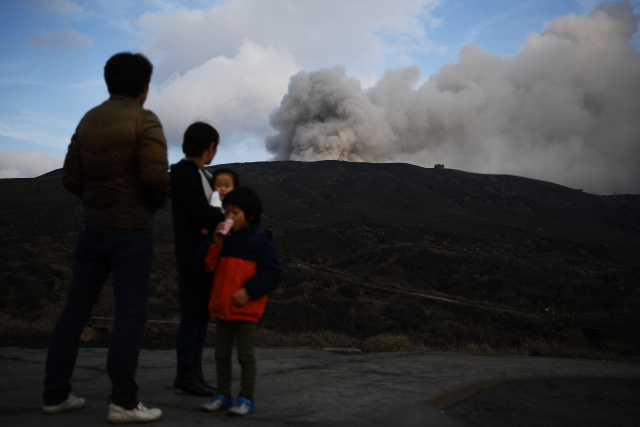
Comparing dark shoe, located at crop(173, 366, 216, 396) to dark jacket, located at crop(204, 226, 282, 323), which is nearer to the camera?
dark jacket, located at crop(204, 226, 282, 323)

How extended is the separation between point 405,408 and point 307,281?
64.8 ft

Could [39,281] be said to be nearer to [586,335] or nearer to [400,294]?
[400,294]

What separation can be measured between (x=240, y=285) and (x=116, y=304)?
0.62 m

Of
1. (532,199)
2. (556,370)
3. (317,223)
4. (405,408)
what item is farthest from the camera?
(532,199)

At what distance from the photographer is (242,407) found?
286cm

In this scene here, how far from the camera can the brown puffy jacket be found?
272 centimetres

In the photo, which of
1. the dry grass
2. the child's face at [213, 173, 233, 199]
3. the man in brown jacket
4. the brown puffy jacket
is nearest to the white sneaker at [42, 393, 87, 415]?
the man in brown jacket

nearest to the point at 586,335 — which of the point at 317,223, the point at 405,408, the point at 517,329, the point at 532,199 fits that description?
the point at 517,329

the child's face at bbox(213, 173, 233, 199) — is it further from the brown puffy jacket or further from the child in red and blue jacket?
the brown puffy jacket

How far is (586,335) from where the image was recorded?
16.1 m

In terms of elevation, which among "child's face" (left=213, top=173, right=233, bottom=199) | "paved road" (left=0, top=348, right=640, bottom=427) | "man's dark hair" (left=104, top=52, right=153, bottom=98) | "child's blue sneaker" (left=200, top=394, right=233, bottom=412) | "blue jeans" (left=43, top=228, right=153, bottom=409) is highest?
"man's dark hair" (left=104, top=52, right=153, bottom=98)

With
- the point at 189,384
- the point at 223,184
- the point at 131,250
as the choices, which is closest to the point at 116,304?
the point at 131,250

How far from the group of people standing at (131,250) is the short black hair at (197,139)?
1.29 feet

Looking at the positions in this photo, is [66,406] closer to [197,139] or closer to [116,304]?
[116,304]
